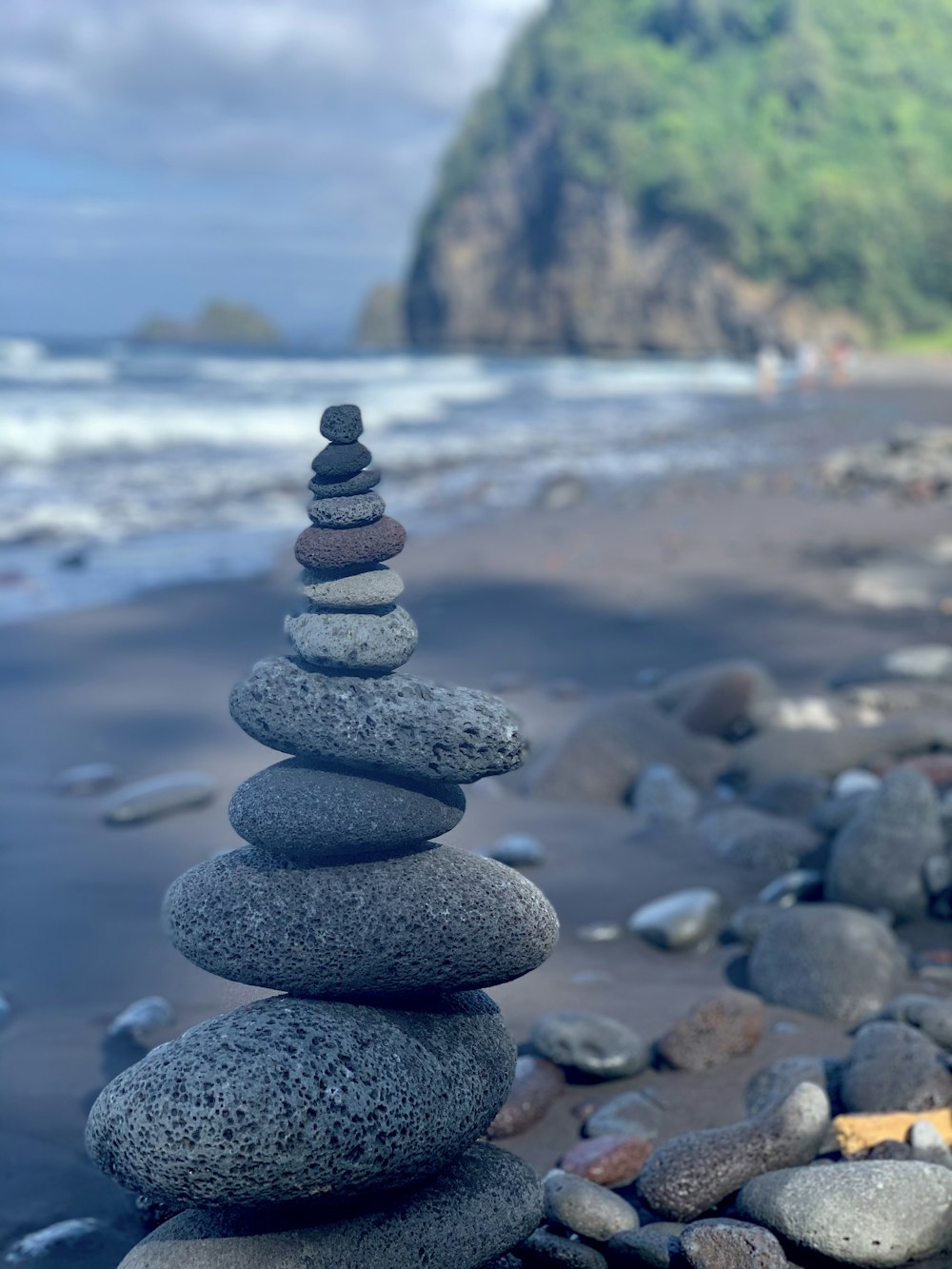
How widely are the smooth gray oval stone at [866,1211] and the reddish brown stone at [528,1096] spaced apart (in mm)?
1125

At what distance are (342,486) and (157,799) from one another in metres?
4.17

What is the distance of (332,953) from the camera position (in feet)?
10.9

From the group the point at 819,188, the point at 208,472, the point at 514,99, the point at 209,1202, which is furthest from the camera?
the point at 514,99

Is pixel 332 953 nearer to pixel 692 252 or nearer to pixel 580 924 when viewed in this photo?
pixel 580 924

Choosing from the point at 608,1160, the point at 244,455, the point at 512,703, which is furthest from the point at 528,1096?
the point at 244,455

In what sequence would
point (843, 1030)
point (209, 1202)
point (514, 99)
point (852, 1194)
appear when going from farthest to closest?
1. point (514, 99)
2. point (843, 1030)
3. point (852, 1194)
4. point (209, 1202)

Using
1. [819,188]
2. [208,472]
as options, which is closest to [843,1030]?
[208,472]

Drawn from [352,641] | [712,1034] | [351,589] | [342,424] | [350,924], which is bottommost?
[712,1034]

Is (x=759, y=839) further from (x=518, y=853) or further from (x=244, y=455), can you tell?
(x=244, y=455)

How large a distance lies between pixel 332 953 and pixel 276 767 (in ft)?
1.85

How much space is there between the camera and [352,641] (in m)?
3.52

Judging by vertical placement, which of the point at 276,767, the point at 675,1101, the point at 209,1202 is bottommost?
the point at 675,1101

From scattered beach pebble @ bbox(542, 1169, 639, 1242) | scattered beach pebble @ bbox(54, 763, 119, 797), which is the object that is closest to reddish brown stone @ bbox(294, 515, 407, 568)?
scattered beach pebble @ bbox(542, 1169, 639, 1242)

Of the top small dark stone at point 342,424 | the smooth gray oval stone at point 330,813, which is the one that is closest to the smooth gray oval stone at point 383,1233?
the smooth gray oval stone at point 330,813
